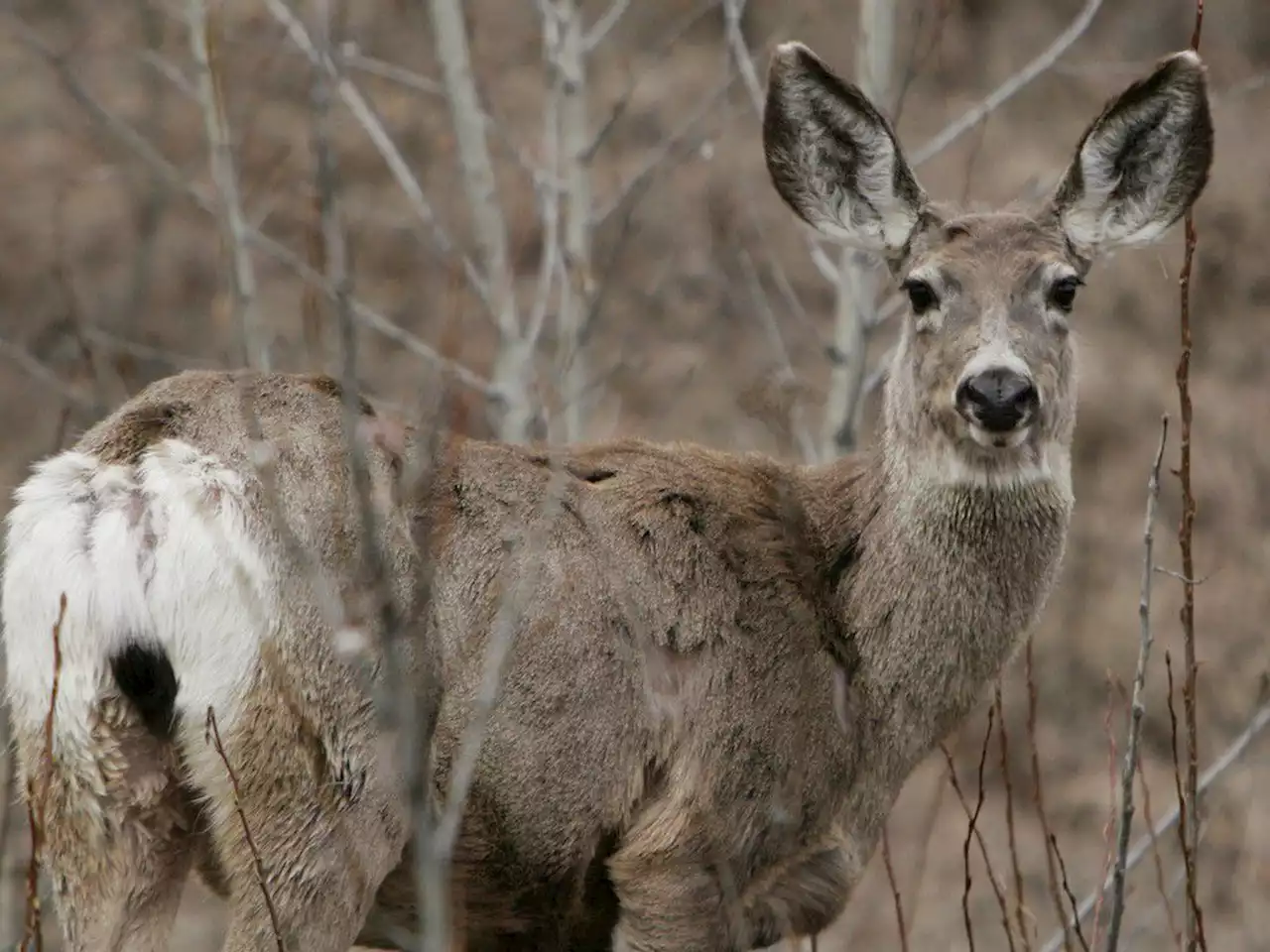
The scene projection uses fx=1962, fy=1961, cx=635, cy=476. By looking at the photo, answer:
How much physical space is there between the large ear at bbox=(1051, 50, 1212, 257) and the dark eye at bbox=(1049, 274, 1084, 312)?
8.9 inches

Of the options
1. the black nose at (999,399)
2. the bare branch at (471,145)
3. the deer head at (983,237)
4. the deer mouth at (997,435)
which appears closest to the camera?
the black nose at (999,399)

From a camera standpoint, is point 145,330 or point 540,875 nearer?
point 540,875

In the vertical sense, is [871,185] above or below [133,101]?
below

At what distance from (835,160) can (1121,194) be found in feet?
2.86

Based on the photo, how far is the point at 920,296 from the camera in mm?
5723

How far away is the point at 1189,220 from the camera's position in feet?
14.2

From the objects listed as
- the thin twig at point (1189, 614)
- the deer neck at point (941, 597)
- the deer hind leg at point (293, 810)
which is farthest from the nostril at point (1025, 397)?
the deer hind leg at point (293, 810)

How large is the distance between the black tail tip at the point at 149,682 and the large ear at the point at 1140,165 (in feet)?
9.73

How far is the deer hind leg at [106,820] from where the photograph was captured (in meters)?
4.47

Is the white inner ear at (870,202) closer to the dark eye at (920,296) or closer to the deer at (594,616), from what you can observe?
the deer at (594,616)

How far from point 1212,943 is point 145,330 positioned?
817 centimetres

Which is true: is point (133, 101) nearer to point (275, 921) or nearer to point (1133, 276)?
point (1133, 276)

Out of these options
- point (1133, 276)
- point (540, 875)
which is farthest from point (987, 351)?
point (1133, 276)

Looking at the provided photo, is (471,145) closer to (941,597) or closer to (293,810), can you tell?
(941,597)
